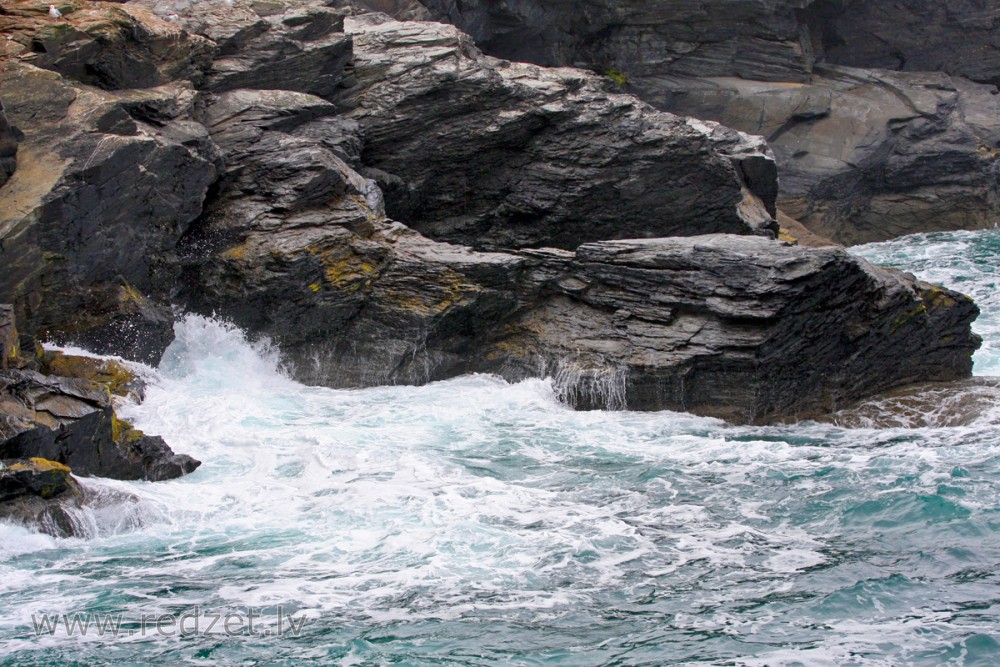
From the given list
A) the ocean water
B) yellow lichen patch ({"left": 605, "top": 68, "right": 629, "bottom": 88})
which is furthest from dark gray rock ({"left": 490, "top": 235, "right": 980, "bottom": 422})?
yellow lichen patch ({"left": 605, "top": 68, "right": 629, "bottom": 88})

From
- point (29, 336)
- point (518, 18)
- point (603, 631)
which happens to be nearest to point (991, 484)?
point (603, 631)

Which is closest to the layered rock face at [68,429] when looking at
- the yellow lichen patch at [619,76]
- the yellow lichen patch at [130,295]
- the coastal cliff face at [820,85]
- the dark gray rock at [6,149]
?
the yellow lichen patch at [130,295]

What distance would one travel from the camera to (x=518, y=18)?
1481 inches

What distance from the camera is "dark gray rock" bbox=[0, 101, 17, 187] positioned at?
16562mm

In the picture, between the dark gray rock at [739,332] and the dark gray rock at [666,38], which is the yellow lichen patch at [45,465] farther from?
the dark gray rock at [666,38]

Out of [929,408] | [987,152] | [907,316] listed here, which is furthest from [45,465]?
[987,152]

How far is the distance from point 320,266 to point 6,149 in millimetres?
5676

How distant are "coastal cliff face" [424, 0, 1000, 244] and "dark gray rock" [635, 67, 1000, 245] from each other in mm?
43

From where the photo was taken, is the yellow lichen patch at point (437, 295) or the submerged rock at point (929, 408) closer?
the submerged rock at point (929, 408)

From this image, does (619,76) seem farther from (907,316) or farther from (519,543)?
(519,543)

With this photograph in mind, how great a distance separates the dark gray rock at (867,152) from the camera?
3762 cm

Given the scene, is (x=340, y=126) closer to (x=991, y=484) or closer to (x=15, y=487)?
(x=15, y=487)

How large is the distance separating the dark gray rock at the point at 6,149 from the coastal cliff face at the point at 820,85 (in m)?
21.5

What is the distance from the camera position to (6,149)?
1669 centimetres
